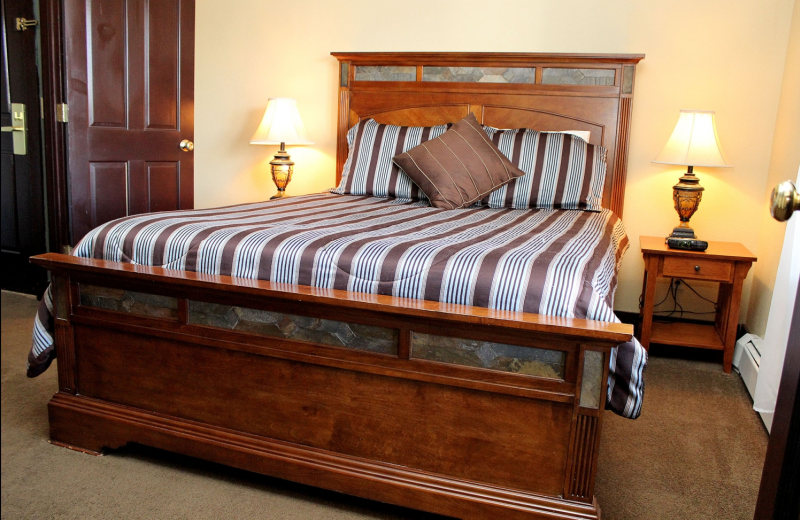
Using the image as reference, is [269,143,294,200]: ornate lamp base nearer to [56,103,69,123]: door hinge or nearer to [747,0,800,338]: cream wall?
[56,103,69,123]: door hinge

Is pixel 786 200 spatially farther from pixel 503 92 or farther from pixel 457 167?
pixel 503 92

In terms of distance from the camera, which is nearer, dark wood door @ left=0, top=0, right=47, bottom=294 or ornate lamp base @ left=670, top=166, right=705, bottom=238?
ornate lamp base @ left=670, top=166, right=705, bottom=238

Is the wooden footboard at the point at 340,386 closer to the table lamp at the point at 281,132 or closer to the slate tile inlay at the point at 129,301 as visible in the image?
the slate tile inlay at the point at 129,301

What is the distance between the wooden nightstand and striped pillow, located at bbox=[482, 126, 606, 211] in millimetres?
385

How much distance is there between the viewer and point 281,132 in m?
3.73

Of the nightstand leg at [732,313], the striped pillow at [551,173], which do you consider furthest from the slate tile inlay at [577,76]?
the nightstand leg at [732,313]

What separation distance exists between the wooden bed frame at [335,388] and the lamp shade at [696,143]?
6.36 feet

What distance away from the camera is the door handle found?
364 centimetres

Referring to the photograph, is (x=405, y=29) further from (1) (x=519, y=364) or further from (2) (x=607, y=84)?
(1) (x=519, y=364)

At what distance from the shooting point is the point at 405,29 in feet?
12.4

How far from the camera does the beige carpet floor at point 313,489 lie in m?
1.73

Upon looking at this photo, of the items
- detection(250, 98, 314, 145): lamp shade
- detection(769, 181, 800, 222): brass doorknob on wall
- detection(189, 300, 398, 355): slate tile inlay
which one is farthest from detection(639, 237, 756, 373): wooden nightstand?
detection(769, 181, 800, 222): brass doorknob on wall

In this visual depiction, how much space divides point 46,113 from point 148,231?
1.71 meters

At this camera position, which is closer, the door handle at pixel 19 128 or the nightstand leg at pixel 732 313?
the nightstand leg at pixel 732 313
